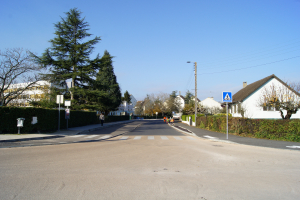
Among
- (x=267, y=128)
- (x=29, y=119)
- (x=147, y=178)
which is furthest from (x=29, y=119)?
(x=267, y=128)

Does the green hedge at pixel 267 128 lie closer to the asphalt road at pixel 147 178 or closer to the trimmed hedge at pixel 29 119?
the asphalt road at pixel 147 178

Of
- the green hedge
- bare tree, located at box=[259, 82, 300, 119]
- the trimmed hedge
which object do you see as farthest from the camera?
bare tree, located at box=[259, 82, 300, 119]

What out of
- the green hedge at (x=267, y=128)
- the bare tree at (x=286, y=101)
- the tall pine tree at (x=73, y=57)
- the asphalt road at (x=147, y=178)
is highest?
the tall pine tree at (x=73, y=57)

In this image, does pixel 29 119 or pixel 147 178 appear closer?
pixel 147 178

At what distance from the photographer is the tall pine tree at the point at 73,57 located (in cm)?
3397

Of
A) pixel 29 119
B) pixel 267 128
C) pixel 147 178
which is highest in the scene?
pixel 29 119

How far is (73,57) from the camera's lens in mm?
34719

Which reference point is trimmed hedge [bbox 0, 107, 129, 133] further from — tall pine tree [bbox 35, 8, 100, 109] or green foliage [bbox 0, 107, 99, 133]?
tall pine tree [bbox 35, 8, 100, 109]

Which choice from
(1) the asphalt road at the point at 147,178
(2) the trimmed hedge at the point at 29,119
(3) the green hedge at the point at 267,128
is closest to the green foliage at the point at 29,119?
(2) the trimmed hedge at the point at 29,119

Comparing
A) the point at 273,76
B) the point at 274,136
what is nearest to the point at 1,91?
the point at 274,136

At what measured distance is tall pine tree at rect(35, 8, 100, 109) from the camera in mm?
33969

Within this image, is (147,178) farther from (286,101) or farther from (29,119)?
(286,101)

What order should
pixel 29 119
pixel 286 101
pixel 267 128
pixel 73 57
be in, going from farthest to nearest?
pixel 73 57
pixel 286 101
pixel 29 119
pixel 267 128

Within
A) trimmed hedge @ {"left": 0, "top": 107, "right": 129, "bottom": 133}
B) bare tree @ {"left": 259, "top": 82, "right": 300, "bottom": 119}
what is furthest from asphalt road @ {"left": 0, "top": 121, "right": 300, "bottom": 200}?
bare tree @ {"left": 259, "top": 82, "right": 300, "bottom": 119}
